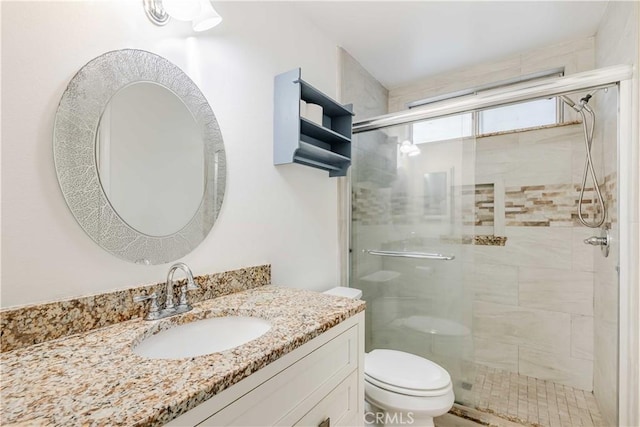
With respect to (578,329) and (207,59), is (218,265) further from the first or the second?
(578,329)

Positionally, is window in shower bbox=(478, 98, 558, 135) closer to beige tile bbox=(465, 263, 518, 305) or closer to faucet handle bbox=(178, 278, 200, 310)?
beige tile bbox=(465, 263, 518, 305)

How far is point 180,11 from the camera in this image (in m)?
1.00

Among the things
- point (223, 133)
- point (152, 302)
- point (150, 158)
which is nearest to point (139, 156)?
point (150, 158)

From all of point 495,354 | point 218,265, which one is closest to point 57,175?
point 218,265

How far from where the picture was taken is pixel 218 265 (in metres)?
1.22

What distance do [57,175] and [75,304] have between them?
0.35 m

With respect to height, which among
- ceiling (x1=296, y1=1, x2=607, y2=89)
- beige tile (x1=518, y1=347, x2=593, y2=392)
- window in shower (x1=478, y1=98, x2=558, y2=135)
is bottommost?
beige tile (x1=518, y1=347, x2=593, y2=392)

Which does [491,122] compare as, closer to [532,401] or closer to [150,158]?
[532,401]

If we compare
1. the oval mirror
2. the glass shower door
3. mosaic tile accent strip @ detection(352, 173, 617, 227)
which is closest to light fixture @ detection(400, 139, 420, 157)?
the glass shower door

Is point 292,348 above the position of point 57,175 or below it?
below

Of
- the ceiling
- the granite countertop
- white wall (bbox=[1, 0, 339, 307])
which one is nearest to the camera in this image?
the granite countertop

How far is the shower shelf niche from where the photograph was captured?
1.45 m

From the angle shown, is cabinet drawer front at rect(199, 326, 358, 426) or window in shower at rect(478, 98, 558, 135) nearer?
cabinet drawer front at rect(199, 326, 358, 426)

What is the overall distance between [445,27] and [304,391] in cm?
221
